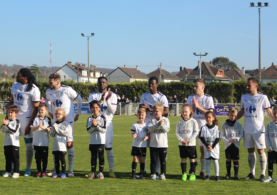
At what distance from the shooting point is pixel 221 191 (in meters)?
5.62

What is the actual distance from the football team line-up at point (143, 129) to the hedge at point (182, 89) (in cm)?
2745

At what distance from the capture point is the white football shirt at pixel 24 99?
6743 millimetres

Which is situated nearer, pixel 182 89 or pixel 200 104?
pixel 200 104

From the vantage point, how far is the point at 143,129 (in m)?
6.57

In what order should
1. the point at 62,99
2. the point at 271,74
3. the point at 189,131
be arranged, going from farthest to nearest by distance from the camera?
the point at 271,74 < the point at 62,99 < the point at 189,131

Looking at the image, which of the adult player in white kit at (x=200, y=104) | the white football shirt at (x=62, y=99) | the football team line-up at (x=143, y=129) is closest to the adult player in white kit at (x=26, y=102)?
the football team line-up at (x=143, y=129)

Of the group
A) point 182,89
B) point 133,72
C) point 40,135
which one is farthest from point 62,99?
point 133,72

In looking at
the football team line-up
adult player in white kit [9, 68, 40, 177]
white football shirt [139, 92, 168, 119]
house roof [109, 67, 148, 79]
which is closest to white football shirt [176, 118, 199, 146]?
the football team line-up

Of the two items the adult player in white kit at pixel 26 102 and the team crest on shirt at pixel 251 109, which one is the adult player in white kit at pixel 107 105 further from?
the team crest on shirt at pixel 251 109

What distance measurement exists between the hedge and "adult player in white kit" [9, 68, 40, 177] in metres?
28.4

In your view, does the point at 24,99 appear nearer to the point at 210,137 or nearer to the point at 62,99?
the point at 62,99

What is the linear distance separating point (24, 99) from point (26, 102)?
0.24ft

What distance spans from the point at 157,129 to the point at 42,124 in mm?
2341

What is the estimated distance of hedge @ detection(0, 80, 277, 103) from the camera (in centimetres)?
3347
